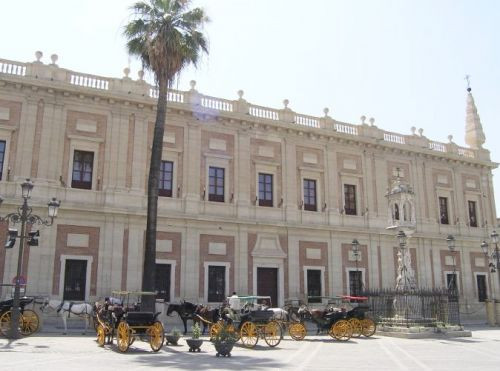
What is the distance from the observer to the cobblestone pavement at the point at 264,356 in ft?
32.4

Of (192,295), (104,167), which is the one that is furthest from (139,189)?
(192,295)

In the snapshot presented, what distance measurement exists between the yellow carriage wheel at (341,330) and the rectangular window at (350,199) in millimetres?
11892

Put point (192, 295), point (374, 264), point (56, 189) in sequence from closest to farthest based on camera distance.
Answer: point (56, 189) < point (192, 295) < point (374, 264)

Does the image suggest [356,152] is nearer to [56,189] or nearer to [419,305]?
[419,305]

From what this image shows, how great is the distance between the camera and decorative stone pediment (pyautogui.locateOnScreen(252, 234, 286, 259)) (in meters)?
24.4

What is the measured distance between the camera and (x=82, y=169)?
21.8 meters

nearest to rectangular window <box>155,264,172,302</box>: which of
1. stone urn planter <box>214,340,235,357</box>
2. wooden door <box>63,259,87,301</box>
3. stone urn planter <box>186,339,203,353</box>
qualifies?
wooden door <box>63,259,87,301</box>

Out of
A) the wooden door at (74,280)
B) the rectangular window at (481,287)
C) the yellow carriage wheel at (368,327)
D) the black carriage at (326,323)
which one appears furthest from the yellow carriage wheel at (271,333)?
the rectangular window at (481,287)

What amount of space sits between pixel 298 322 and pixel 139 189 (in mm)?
9777

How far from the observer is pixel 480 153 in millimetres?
33375

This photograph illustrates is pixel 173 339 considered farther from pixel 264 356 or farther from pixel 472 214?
pixel 472 214

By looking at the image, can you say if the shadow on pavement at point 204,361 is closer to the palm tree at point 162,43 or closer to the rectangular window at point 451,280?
the palm tree at point 162,43

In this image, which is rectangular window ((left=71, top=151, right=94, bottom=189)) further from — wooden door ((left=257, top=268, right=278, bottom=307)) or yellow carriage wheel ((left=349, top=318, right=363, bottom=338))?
yellow carriage wheel ((left=349, top=318, right=363, bottom=338))

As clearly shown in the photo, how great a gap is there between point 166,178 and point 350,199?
10.6 metres
